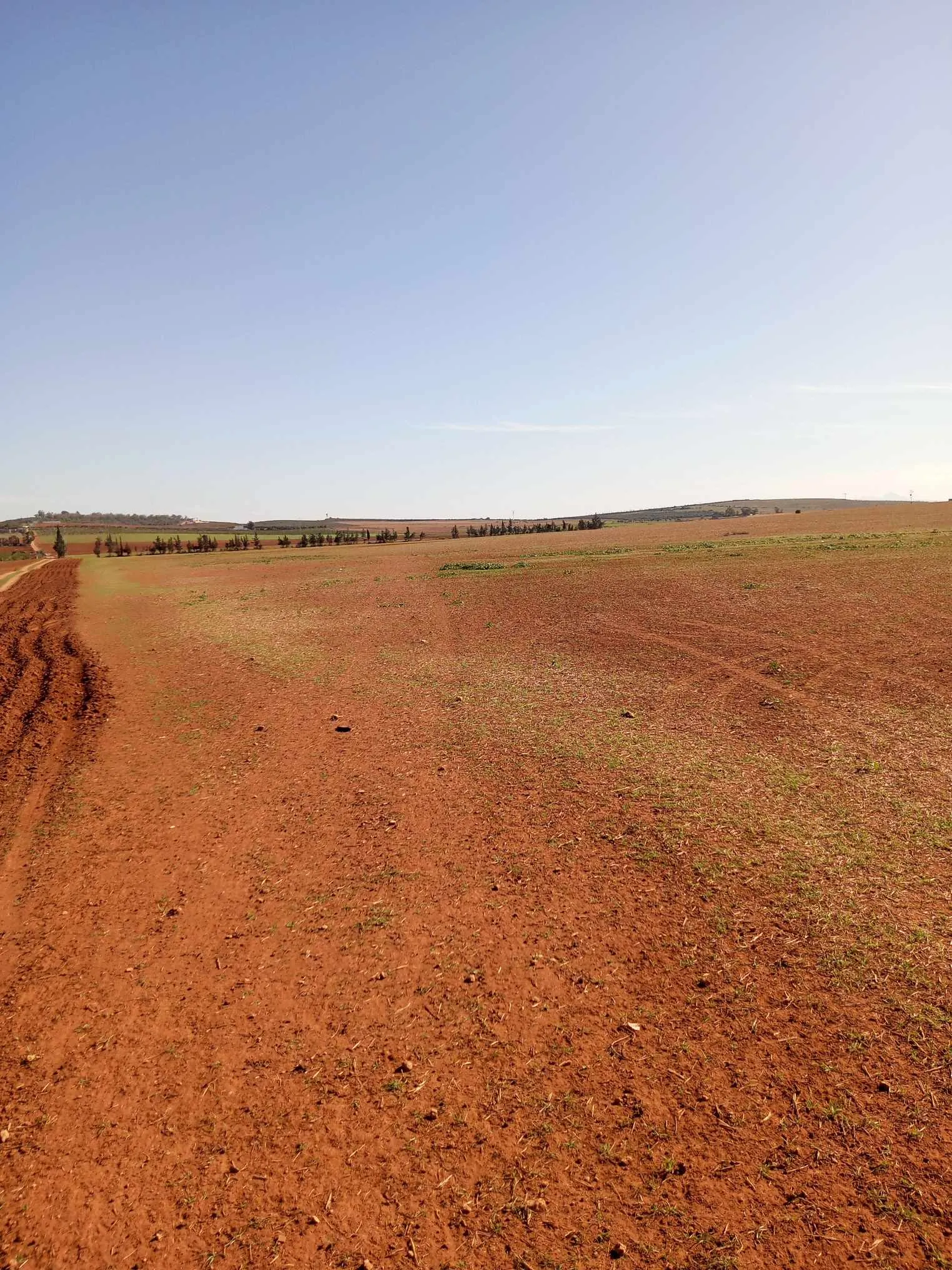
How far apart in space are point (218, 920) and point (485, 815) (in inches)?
158

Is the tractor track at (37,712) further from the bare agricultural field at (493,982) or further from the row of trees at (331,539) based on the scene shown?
the row of trees at (331,539)

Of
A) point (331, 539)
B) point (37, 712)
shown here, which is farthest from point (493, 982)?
point (331, 539)

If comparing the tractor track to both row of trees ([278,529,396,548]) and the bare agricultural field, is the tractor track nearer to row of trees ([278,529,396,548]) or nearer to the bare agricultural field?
the bare agricultural field

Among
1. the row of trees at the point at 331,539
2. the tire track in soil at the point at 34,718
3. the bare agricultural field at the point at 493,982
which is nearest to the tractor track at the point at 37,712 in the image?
the tire track in soil at the point at 34,718

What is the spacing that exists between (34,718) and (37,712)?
1.45ft

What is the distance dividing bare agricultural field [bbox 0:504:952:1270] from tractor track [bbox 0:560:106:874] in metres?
0.27

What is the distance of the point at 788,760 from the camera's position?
422 inches

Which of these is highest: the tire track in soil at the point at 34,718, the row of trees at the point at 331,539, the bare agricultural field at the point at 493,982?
the row of trees at the point at 331,539

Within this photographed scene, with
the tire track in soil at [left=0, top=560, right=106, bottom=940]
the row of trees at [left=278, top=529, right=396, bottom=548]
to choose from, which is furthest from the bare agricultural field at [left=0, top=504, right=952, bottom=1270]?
the row of trees at [left=278, top=529, right=396, bottom=548]

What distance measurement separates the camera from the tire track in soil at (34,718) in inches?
368

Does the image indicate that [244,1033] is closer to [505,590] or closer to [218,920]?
[218,920]

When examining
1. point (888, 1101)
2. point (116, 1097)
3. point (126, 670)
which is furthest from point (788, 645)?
point (126, 670)

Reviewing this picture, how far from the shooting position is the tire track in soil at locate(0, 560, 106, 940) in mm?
9359

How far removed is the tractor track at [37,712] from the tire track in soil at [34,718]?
17 mm
